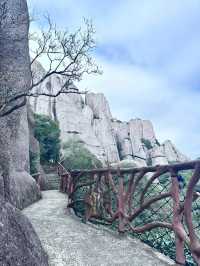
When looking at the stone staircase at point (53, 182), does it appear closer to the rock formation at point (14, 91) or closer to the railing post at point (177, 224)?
the rock formation at point (14, 91)

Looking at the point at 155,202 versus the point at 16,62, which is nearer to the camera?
the point at 155,202

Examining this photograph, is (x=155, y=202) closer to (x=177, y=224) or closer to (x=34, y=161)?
(x=177, y=224)

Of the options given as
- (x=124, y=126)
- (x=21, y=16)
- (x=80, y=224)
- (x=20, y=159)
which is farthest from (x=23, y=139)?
(x=124, y=126)

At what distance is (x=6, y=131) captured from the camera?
7418 millimetres

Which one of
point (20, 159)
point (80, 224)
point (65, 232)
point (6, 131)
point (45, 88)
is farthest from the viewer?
point (45, 88)

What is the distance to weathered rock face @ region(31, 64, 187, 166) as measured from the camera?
116 feet

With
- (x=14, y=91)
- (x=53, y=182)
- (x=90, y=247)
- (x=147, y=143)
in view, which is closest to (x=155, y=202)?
(x=90, y=247)

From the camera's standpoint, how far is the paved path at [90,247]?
3863 millimetres

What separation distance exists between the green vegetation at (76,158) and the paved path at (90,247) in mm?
15452

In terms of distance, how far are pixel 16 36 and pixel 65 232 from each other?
7.51m

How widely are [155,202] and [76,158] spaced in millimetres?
19205

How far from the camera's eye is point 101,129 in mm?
40625

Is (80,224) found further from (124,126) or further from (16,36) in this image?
(124,126)

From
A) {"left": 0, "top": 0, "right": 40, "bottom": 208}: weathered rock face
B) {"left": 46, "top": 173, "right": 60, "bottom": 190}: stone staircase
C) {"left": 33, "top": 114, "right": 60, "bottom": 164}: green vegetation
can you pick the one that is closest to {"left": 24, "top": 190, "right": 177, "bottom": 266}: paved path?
{"left": 0, "top": 0, "right": 40, "bottom": 208}: weathered rock face
